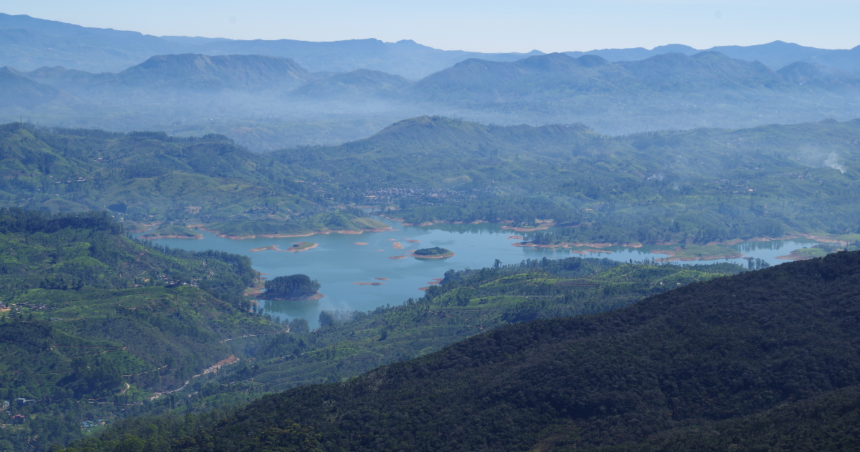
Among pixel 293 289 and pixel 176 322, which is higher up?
pixel 293 289

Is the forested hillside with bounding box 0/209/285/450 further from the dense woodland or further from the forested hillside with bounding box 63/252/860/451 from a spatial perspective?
the forested hillside with bounding box 63/252/860/451

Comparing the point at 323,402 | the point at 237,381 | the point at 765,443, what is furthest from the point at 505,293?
the point at 765,443

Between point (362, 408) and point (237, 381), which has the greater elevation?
point (362, 408)

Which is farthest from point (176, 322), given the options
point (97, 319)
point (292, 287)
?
point (292, 287)

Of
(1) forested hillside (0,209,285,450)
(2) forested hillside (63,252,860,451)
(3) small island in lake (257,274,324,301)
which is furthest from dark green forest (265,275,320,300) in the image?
(2) forested hillside (63,252,860,451)

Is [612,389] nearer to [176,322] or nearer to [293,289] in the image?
[176,322]

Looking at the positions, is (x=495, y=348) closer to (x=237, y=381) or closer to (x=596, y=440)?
(x=596, y=440)
